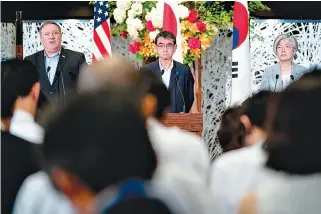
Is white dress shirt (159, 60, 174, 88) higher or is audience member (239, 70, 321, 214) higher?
white dress shirt (159, 60, 174, 88)

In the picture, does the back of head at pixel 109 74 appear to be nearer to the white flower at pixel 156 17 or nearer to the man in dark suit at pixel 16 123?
the man in dark suit at pixel 16 123

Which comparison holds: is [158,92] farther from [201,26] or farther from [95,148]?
[201,26]

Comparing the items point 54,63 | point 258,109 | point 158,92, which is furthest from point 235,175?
point 54,63

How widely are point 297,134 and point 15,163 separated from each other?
0.91m

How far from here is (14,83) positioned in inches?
85.1

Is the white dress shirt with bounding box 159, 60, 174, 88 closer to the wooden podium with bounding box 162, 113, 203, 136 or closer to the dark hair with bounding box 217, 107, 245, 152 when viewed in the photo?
the wooden podium with bounding box 162, 113, 203, 136

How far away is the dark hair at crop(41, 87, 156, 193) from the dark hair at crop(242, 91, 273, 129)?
109 centimetres

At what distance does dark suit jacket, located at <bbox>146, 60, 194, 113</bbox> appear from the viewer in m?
4.93

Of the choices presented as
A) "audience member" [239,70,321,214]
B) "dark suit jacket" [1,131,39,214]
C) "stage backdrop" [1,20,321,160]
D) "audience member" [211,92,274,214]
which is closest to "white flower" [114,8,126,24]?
"stage backdrop" [1,20,321,160]

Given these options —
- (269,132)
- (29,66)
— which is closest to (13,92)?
(29,66)

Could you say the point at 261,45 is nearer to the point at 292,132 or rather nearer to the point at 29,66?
the point at 29,66

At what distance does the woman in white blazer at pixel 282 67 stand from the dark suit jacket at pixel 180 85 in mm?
621

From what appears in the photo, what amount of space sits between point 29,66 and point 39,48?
3.79 m

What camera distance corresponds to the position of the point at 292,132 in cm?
153
